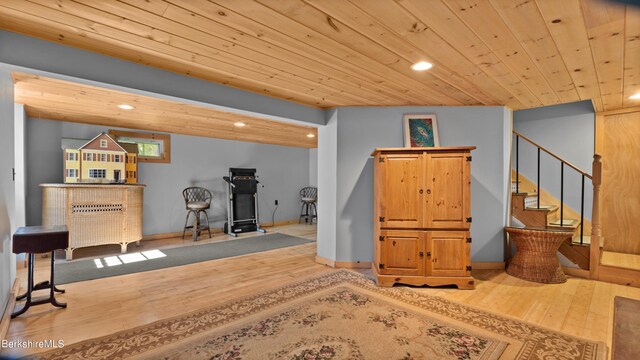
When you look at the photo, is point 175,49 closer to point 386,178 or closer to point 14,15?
point 14,15

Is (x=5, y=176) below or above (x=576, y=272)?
above

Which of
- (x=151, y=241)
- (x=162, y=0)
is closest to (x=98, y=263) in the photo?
(x=151, y=241)

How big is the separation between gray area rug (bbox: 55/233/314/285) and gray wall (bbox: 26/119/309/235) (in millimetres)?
1219

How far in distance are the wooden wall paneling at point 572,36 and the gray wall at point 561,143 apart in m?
1.66

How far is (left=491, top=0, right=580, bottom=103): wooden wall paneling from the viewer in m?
1.64

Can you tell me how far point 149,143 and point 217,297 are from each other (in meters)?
4.09

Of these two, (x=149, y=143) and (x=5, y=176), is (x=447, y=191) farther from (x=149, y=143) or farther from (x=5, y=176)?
(x=149, y=143)

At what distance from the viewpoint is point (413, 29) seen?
186cm

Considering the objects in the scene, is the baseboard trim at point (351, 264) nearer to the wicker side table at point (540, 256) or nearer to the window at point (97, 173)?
the wicker side table at point (540, 256)

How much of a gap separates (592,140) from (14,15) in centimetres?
620

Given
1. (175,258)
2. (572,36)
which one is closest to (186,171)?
(175,258)

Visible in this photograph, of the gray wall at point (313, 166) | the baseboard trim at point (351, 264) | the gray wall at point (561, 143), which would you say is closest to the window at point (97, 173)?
the baseboard trim at point (351, 264)

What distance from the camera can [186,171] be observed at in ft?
20.0

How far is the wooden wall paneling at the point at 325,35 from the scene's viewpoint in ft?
5.32
